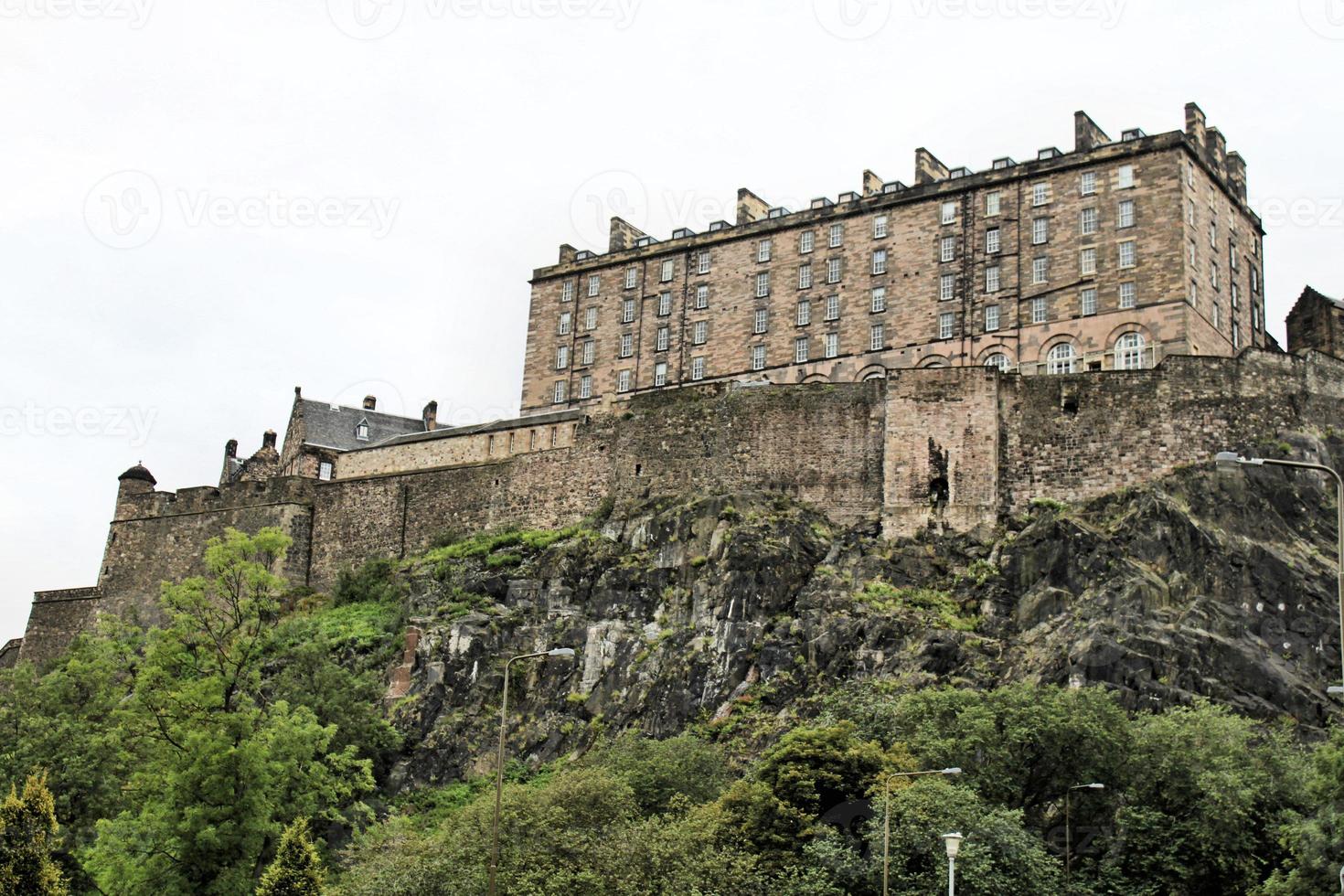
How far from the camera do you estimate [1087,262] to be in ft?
222

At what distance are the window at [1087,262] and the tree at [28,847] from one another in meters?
43.8

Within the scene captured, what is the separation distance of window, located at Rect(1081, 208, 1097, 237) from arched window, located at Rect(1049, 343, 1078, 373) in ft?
16.0

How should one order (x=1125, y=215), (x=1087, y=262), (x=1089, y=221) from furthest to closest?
(x=1089, y=221)
(x=1087, y=262)
(x=1125, y=215)

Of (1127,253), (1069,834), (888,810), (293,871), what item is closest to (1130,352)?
(1127,253)

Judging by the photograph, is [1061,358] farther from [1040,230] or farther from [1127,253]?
[1040,230]

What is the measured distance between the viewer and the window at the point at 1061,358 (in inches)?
2633

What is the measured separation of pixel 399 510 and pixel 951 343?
81.4 ft

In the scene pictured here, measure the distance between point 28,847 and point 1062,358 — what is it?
42584 millimetres

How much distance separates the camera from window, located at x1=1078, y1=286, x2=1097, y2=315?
67.1 m

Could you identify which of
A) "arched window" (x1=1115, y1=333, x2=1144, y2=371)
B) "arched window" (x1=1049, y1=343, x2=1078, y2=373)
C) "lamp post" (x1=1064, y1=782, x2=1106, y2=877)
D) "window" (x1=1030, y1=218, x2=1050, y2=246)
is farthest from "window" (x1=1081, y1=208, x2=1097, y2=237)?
"lamp post" (x1=1064, y1=782, x2=1106, y2=877)

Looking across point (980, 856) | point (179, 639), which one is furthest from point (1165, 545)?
point (179, 639)

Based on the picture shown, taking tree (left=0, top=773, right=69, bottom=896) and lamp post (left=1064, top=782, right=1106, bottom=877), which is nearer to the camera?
tree (left=0, top=773, right=69, bottom=896)

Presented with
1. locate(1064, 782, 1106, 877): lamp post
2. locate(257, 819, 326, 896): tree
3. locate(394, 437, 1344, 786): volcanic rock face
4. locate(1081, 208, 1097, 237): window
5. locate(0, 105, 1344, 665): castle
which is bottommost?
locate(257, 819, 326, 896): tree

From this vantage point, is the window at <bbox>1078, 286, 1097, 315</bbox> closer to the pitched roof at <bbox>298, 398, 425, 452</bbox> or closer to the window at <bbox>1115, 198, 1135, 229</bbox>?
the window at <bbox>1115, 198, 1135, 229</bbox>
